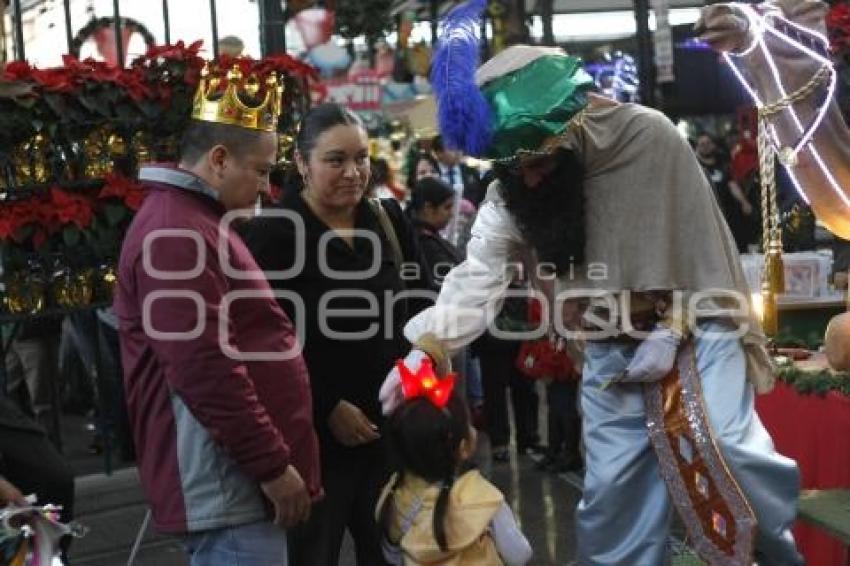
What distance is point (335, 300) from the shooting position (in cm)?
426

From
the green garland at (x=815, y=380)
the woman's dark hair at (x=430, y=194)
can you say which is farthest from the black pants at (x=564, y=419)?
the green garland at (x=815, y=380)

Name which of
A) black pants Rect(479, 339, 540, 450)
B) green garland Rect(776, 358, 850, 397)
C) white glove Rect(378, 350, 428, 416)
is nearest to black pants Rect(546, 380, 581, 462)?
black pants Rect(479, 339, 540, 450)

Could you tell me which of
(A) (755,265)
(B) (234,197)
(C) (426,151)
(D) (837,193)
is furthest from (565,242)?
(C) (426,151)

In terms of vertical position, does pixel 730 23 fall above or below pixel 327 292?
above

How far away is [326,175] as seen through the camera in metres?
4.23

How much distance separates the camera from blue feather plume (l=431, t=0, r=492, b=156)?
4092 millimetres

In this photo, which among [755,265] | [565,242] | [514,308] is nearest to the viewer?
[565,242]

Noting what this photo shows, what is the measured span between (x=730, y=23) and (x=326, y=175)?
5.28 ft

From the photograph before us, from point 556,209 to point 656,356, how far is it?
0.54m

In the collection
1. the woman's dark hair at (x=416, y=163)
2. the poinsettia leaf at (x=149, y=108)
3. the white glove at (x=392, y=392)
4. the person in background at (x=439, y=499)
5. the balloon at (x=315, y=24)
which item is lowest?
the person in background at (x=439, y=499)

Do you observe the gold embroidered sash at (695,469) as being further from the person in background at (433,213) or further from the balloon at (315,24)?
the balloon at (315,24)

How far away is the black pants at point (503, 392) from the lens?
27.4 ft

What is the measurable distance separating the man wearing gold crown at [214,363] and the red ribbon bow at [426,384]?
0.50 metres

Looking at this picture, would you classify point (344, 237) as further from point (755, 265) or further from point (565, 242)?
point (755, 265)
